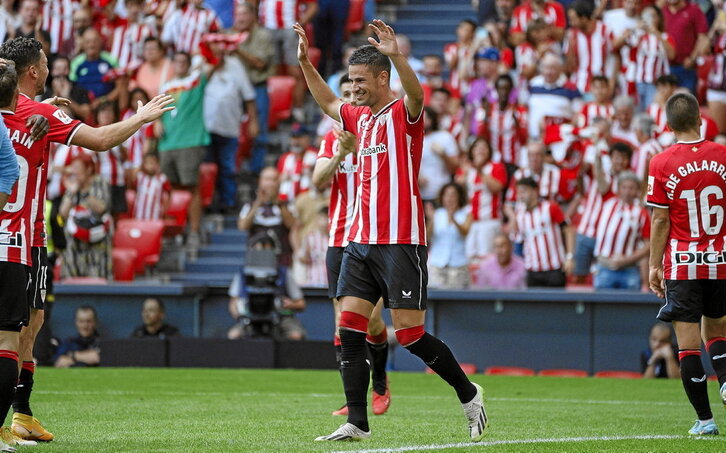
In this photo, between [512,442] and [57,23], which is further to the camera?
[57,23]

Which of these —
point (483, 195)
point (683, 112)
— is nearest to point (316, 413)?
point (683, 112)

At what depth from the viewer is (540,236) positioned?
15.2 m

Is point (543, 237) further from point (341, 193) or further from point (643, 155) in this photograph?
point (341, 193)

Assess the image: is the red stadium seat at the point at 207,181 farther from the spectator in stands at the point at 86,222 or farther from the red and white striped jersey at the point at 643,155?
the red and white striped jersey at the point at 643,155

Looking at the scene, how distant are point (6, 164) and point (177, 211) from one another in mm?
11417

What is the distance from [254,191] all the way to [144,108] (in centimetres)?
1188

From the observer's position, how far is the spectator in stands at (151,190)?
55.6 feet

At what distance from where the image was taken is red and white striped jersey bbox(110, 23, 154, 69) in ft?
61.9

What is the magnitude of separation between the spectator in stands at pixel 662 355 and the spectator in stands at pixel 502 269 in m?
2.01

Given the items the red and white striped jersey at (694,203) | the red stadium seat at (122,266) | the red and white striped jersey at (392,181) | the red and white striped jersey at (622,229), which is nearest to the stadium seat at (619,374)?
the red and white striped jersey at (622,229)

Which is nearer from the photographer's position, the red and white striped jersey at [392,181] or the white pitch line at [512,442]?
the white pitch line at [512,442]

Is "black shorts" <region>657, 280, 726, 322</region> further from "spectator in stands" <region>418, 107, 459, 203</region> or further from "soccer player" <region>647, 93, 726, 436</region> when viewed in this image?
"spectator in stands" <region>418, 107, 459, 203</region>

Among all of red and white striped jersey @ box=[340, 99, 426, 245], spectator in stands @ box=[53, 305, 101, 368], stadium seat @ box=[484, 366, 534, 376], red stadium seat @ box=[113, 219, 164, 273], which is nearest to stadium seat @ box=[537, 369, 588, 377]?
stadium seat @ box=[484, 366, 534, 376]

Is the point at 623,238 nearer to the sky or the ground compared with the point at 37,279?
nearer to the sky
